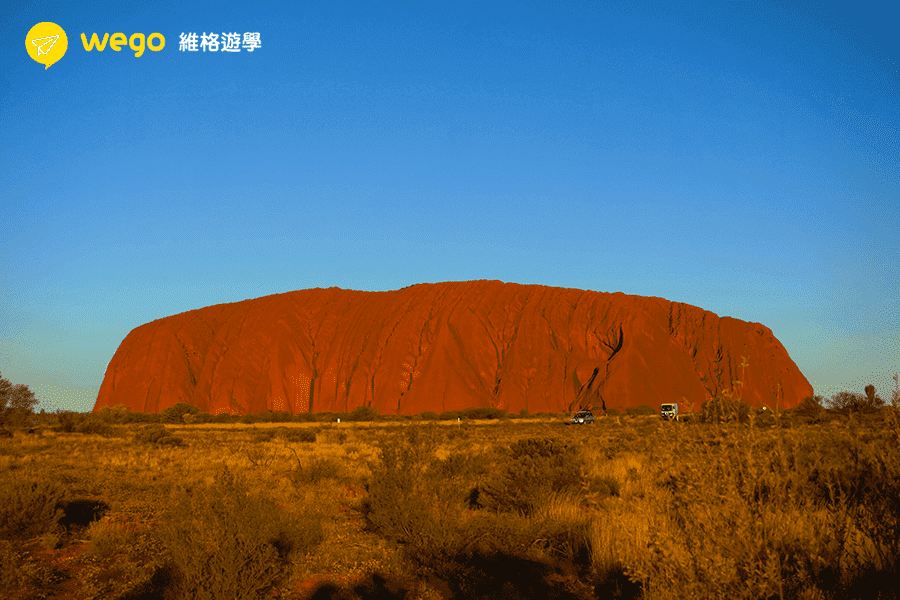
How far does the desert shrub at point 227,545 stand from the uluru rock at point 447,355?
4112cm

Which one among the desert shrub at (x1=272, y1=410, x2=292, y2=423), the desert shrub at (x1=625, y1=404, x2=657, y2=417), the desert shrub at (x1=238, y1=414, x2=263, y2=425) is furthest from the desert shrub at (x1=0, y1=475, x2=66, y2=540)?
the desert shrub at (x1=625, y1=404, x2=657, y2=417)

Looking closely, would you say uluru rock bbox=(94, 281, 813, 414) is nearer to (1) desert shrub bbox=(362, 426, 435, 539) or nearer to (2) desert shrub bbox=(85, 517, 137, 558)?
(1) desert shrub bbox=(362, 426, 435, 539)

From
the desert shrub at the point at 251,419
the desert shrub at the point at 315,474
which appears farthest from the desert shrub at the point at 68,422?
the desert shrub at the point at 315,474

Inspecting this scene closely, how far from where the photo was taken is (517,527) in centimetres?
689

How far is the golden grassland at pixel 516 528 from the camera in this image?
3.54m

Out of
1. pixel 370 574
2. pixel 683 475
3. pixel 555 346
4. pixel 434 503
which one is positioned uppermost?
pixel 555 346

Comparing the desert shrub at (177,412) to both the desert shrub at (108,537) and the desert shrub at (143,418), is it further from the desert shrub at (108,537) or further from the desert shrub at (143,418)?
the desert shrub at (108,537)

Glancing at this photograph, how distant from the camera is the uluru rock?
158 feet

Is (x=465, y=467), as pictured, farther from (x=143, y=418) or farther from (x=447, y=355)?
(x=143, y=418)

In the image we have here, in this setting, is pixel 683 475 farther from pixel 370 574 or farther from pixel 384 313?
pixel 384 313

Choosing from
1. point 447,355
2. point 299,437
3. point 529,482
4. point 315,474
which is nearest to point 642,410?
point 447,355

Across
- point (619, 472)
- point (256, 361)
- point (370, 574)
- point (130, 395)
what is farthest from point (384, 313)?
point (370, 574)

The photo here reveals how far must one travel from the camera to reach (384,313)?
57750mm

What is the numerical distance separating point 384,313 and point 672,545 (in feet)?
180
